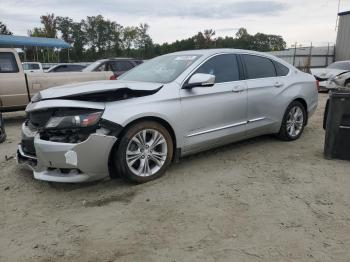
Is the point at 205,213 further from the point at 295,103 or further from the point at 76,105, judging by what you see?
the point at 295,103

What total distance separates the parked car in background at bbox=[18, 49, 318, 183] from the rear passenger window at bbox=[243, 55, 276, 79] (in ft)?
0.06

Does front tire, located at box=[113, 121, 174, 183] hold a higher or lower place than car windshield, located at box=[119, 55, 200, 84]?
lower

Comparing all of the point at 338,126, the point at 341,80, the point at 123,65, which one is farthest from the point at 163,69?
the point at 341,80

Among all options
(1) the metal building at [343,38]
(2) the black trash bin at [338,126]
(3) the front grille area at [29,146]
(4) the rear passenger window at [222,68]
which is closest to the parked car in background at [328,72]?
(2) the black trash bin at [338,126]

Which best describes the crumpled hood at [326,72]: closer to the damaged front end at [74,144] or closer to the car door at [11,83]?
the car door at [11,83]

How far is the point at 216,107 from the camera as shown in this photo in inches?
192

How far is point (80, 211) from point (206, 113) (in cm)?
205

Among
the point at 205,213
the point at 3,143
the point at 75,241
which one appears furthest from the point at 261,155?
the point at 3,143

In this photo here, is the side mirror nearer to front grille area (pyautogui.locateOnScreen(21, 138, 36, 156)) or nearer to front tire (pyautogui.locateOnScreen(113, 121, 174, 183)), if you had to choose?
front tire (pyautogui.locateOnScreen(113, 121, 174, 183))

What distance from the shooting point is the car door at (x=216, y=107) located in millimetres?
4633

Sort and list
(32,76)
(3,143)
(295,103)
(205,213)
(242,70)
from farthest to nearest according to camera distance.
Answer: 1. (32,76)
2. (3,143)
3. (295,103)
4. (242,70)
5. (205,213)

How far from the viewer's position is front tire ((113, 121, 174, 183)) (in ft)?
13.2

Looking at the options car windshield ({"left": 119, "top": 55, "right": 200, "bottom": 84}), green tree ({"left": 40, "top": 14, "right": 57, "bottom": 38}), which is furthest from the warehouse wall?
green tree ({"left": 40, "top": 14, "right": 57, "bottom": 38})

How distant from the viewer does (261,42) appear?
2790 inches
